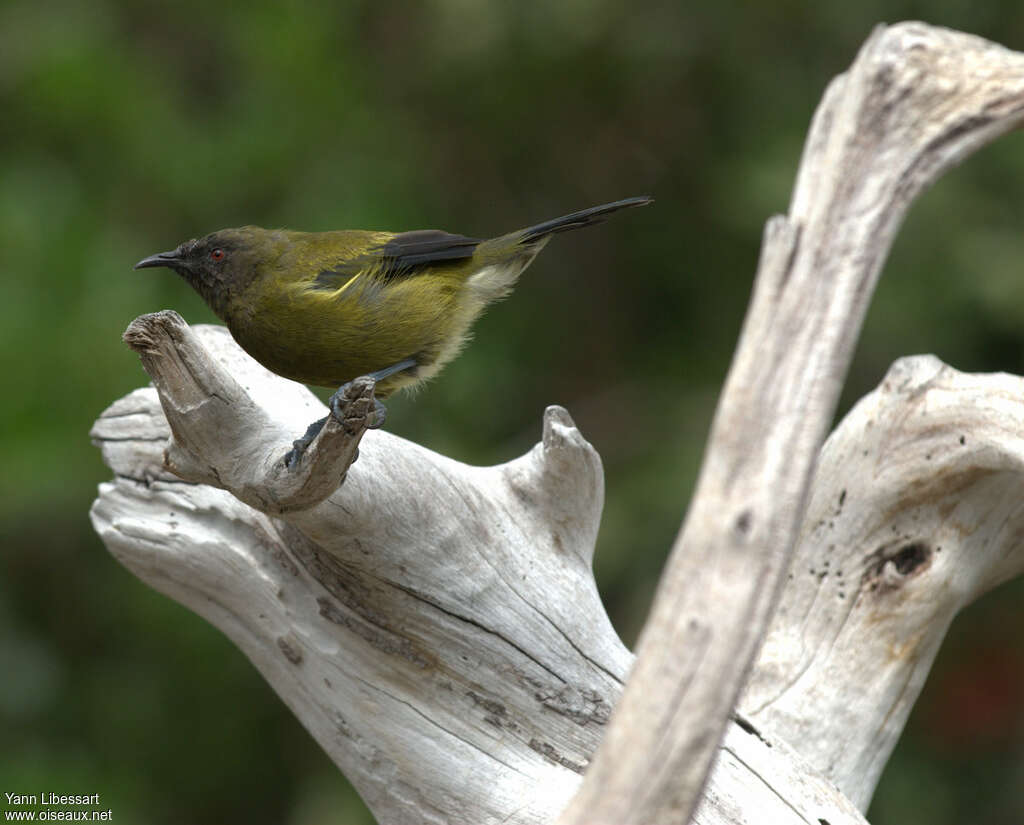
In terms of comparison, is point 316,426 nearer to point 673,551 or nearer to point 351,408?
point 351,408

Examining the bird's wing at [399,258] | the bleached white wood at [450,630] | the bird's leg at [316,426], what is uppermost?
the bird's wing at [399,258]

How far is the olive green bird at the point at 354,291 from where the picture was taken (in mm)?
3072

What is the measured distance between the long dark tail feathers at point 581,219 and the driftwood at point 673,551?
688 millimetres

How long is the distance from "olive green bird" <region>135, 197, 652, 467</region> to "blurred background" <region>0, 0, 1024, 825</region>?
1.42 meters

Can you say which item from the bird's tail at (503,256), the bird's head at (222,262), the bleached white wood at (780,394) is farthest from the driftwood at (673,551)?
the bird's tail at (503,256)

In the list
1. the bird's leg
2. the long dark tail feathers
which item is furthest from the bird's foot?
the long dark tail feathers

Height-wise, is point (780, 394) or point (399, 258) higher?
point (399, 258)

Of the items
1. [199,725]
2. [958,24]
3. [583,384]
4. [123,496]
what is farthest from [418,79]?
[123,496]

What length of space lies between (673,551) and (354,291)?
1608mm

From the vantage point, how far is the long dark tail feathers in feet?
10.4

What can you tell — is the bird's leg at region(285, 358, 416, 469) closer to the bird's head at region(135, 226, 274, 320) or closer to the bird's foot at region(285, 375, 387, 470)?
the bird's foot at region(285, 375, 387, 470)

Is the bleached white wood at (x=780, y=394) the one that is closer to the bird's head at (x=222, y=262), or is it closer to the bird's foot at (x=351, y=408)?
the bird's foot at (x=351, y=408)

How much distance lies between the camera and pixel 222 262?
3256mm

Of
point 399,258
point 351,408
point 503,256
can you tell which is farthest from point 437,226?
point 351,408
